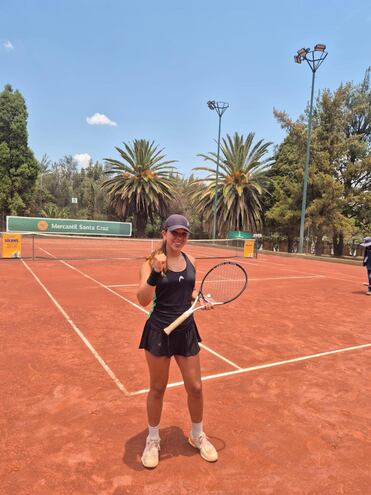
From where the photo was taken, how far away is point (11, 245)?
16969mm

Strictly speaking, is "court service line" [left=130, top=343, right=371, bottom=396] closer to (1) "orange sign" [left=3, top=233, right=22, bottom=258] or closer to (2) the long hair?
(2) the long hair

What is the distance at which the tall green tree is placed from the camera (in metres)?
38.4

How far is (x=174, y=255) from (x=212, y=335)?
12.8ft

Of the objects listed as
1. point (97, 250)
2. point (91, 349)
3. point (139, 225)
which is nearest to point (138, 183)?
point (139, 225)

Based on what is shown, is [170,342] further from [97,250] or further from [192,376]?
[97,250]

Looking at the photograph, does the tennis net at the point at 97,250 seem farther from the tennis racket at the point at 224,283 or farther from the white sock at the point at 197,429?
the white sock at the point at 197,429

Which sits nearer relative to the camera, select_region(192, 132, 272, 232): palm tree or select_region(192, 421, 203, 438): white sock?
select_region(192, 421, 203, 438): white sock

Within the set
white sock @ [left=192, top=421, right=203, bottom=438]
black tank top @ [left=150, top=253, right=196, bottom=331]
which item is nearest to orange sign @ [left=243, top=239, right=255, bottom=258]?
white sock @ [left=192, top=421, right=203, bottom=438]

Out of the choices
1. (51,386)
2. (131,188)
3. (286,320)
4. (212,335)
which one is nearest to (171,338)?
(51,386)

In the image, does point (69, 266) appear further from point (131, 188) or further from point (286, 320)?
point (131, 188)

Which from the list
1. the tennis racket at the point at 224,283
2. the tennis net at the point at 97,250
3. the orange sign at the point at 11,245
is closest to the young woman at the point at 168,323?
the tennis racket at the point at 224,283

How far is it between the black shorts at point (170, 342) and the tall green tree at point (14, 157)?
39449 millimetres

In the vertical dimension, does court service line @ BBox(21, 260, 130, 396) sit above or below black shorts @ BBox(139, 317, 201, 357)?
below

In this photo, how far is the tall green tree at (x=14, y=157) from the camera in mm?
38406
